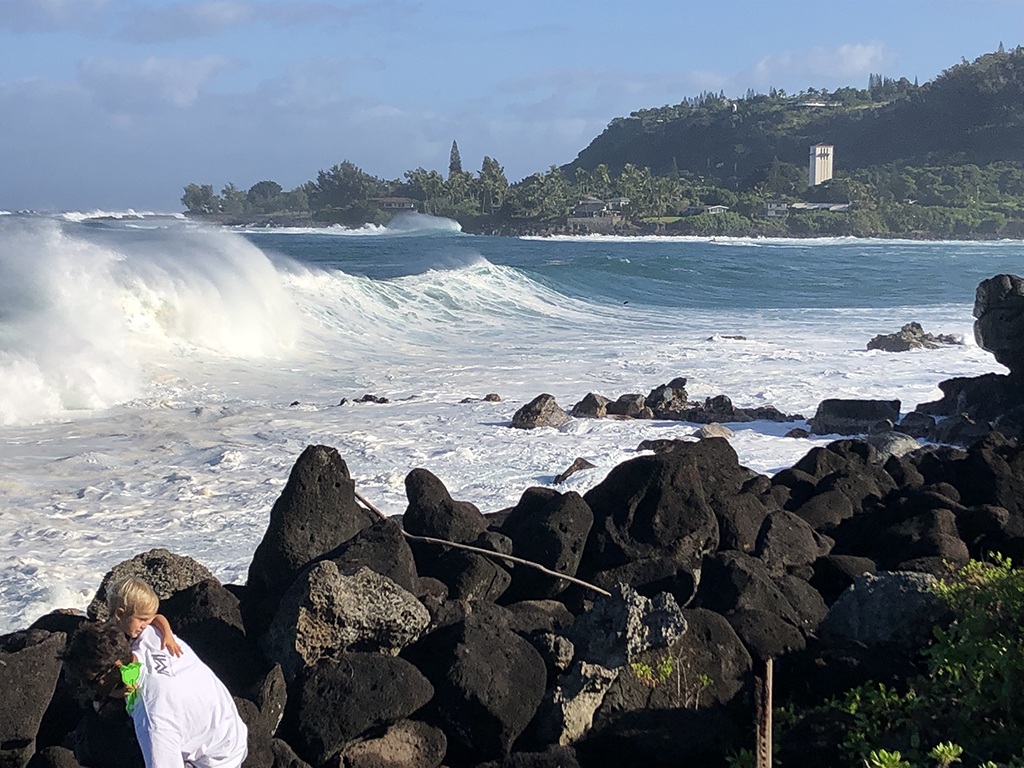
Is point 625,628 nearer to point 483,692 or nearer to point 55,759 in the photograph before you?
point 483,692

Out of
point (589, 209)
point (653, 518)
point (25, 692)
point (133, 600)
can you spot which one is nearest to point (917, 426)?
point (653, 518)

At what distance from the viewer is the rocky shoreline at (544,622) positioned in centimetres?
398

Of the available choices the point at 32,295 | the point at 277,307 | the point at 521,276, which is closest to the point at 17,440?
the point at 32,295

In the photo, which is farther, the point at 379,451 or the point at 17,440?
the point at 17,440

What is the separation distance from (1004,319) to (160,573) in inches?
355

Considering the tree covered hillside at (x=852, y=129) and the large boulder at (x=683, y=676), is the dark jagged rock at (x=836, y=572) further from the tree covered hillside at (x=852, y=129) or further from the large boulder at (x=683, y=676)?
the tree covered hillside at (x=852, y=129)

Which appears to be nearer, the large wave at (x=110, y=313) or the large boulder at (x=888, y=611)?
the large boulder at (x=888, y=611)

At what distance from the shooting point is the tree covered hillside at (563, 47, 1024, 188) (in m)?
147

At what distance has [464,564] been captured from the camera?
5.17 metres

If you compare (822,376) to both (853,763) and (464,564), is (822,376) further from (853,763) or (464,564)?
(853,763)

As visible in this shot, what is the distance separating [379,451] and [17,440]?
3.57 meters

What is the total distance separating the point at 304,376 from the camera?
17.4 m

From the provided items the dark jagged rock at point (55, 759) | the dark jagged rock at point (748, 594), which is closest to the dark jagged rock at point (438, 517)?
the dark jagged rock at point (748, 594)

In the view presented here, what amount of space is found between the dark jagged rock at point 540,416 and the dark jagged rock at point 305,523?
20.4ft
